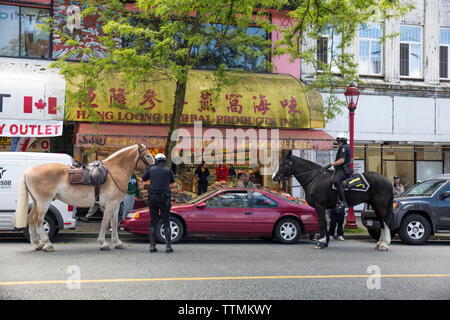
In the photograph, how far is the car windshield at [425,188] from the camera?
13384 mm

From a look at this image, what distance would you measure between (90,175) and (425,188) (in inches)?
368

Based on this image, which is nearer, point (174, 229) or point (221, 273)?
point (221, 273)

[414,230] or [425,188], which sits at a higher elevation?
[425,188]

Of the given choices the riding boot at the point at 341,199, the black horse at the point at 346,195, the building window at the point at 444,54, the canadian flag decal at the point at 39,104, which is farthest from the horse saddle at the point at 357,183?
the building window at the point at 444,54

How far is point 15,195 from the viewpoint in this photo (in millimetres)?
11531

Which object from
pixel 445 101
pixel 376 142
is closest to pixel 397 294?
pixel 376 142

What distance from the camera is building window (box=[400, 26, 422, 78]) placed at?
22.0 m

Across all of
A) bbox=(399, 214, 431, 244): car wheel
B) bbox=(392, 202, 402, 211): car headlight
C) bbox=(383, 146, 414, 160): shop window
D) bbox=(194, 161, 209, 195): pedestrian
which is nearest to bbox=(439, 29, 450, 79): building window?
bbox=(383, 146, 414, 160): shop window

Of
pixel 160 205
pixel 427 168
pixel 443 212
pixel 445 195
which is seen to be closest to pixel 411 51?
pixel 427 168

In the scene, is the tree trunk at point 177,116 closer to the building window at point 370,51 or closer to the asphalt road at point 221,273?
the asphalt road at point 221,273

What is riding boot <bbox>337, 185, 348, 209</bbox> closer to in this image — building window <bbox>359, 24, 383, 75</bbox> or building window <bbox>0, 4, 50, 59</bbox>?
building window <bbox>359, 24, 383, 75</bbox>

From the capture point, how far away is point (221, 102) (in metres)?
17.7

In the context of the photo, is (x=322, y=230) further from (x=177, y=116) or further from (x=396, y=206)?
(x=177, y=116)
